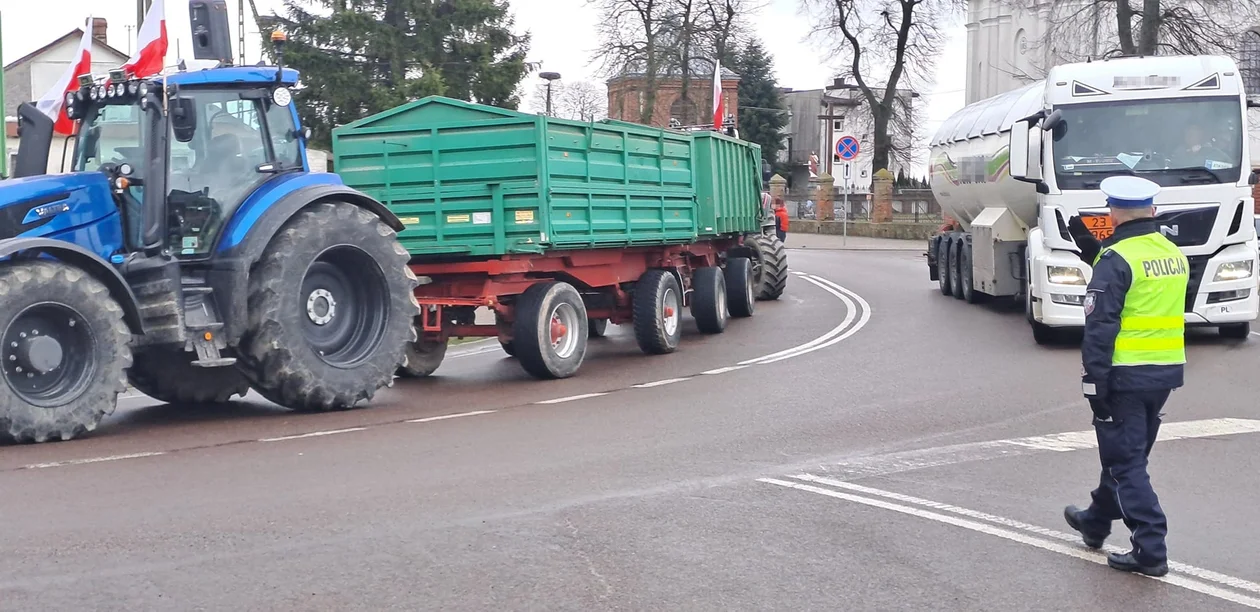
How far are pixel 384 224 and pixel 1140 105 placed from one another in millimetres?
8577

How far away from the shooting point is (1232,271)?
14242 mm

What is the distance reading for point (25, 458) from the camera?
8469mm

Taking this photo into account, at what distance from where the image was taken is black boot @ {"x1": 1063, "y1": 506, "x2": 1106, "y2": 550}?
6.39 meters

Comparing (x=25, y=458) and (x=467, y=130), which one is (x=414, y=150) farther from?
(x=25, y=458)

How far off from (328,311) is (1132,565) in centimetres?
685

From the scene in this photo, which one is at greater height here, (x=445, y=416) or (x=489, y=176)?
(x=489, y=176)

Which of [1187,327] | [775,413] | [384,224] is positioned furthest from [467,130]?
[1187,327]

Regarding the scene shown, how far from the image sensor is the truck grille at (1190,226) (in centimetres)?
1420

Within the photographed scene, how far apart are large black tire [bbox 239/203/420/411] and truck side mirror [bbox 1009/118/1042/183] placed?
7.48 meters

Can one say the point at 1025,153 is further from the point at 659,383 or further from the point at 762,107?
the point at 762,107

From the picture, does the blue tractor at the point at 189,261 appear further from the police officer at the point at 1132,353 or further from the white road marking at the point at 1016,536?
the police officer at the point at 1132,353

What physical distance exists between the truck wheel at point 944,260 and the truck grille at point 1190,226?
28.0 ft

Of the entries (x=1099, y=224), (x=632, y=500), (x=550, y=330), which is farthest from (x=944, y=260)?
(x=632, y=500)

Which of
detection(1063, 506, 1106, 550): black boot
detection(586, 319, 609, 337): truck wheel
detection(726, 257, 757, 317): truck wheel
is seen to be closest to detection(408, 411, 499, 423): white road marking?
detection(1063, 506, 1106, 550): black boot
